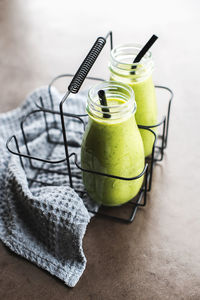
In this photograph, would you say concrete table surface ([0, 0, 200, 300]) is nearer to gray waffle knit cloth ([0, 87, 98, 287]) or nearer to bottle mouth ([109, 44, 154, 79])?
gray waffle knit cloth ([0, 87, 98, 287])

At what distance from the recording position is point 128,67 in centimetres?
48

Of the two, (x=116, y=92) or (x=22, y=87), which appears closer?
(x=116, y=92)

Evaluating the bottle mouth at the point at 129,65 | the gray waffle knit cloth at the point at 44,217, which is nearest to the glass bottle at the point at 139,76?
the bottle mouth at the point at 129,65

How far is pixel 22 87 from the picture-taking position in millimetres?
749

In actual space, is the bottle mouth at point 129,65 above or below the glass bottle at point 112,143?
above

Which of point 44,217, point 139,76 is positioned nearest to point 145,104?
point 139,76

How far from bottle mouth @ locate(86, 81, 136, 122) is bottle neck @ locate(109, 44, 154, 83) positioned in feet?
0.11

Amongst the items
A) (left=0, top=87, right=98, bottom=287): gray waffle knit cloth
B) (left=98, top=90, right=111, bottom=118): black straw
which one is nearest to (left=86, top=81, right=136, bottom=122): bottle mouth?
(left=98, top=90, right=111, bottom=118): black straw

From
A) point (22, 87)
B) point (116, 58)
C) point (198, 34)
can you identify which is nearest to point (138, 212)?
point (116, 58)

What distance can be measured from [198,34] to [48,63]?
365 mm

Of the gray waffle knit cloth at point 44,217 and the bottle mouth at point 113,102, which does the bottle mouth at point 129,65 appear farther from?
the gray waffle knit cloth at point 44,217

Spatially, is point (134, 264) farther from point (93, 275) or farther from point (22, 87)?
point (22, 87)

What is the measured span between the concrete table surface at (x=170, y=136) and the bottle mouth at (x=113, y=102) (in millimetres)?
156

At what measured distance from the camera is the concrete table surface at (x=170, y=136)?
16.9 inches
